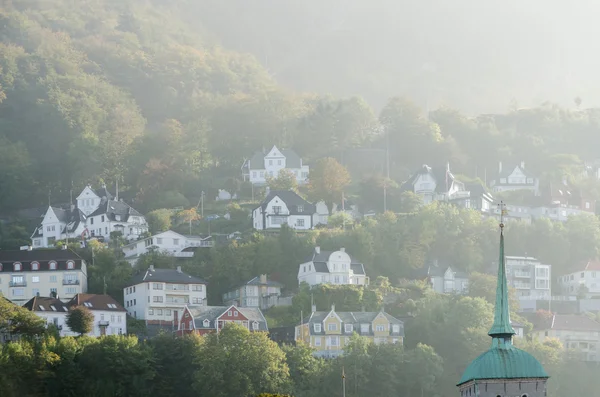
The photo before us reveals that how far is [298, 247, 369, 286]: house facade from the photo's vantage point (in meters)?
168

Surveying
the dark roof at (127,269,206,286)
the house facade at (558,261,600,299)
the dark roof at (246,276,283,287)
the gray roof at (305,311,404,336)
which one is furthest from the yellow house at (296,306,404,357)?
the house facade at (558,261,600,299)

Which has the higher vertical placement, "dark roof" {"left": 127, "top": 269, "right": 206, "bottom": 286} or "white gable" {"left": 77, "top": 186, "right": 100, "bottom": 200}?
"white gable" {"left": 77, "top": 186, "right": 100, "bottom": 200}

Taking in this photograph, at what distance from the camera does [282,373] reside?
140125 mm

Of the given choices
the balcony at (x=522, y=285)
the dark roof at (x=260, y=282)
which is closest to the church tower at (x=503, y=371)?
the dark roof at (x=260, y=282)

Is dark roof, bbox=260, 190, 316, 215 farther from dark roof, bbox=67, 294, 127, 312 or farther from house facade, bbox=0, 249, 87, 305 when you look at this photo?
dark roof, bbox=67, 294, 127, 312

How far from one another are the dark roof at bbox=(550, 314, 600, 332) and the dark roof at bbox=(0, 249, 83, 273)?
140 feet

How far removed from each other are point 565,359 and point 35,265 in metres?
46.7

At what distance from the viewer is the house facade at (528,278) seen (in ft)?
599

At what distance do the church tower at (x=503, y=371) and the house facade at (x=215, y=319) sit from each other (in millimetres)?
65552

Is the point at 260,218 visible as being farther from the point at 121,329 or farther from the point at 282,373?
the point at 282,373

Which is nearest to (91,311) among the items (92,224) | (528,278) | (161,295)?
(161,295)

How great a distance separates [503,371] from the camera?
8675cm

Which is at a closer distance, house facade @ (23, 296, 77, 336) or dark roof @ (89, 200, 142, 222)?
house facade @ (23, 296, 77, 336)

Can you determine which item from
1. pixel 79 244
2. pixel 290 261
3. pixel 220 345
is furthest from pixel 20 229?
pixel 220 345
